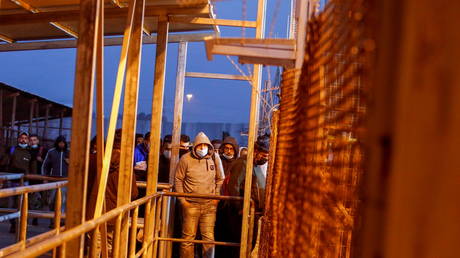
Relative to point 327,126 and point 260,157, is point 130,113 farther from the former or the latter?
point 327,126

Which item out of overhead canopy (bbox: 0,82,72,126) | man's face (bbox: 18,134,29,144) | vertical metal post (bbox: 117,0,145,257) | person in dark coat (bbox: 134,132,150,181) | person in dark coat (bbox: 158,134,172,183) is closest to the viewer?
vertical metal post (bbox: 117,0,145,257)

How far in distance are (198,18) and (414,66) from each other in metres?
5.83

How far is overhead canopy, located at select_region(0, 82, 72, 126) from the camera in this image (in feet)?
50.4

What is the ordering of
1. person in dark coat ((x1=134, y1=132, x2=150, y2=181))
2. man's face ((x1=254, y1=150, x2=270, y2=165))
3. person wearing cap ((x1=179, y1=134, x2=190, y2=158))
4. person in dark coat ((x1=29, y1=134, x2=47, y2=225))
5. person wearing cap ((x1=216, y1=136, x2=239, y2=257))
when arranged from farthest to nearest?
1. person in dark coat ((x1=29, y1=134, x2=47, y2=225))
2. person wearing cap ((x1=179, y1=134, x2=190, y2=158))
3. person in dark coat ((x1=134, y1=132, x2=150, y2=181))
4. person wearing cap ((x1=216, y1=136, x2=239, y2=257))
5. man's face ((x1=254, y1=150, x2=270, y2=165))

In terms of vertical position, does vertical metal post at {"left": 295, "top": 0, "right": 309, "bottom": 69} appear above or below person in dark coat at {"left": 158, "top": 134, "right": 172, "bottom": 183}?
above

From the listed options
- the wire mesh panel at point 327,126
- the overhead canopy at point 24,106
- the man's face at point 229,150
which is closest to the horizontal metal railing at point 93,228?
the wire mesh panel at point 327,126

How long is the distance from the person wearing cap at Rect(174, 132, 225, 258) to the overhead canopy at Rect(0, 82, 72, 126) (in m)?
10.3

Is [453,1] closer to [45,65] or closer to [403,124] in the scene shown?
[403,124]

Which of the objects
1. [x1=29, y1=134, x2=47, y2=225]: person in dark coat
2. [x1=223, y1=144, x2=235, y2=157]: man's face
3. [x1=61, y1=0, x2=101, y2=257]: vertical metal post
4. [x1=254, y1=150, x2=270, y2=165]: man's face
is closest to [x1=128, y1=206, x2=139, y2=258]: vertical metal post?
[x1=61, y1=0, x2=101, y2=257]: vertical metal post

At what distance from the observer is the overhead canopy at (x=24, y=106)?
1535 centimetres

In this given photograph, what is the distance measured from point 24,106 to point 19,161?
992cm

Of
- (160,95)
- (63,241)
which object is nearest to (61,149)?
(160,95)

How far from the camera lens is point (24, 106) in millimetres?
18266

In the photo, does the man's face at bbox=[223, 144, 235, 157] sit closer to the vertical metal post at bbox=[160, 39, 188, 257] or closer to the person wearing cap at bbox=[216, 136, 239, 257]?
the person wearing cap at bbox=[216, 136, 239, 257]
